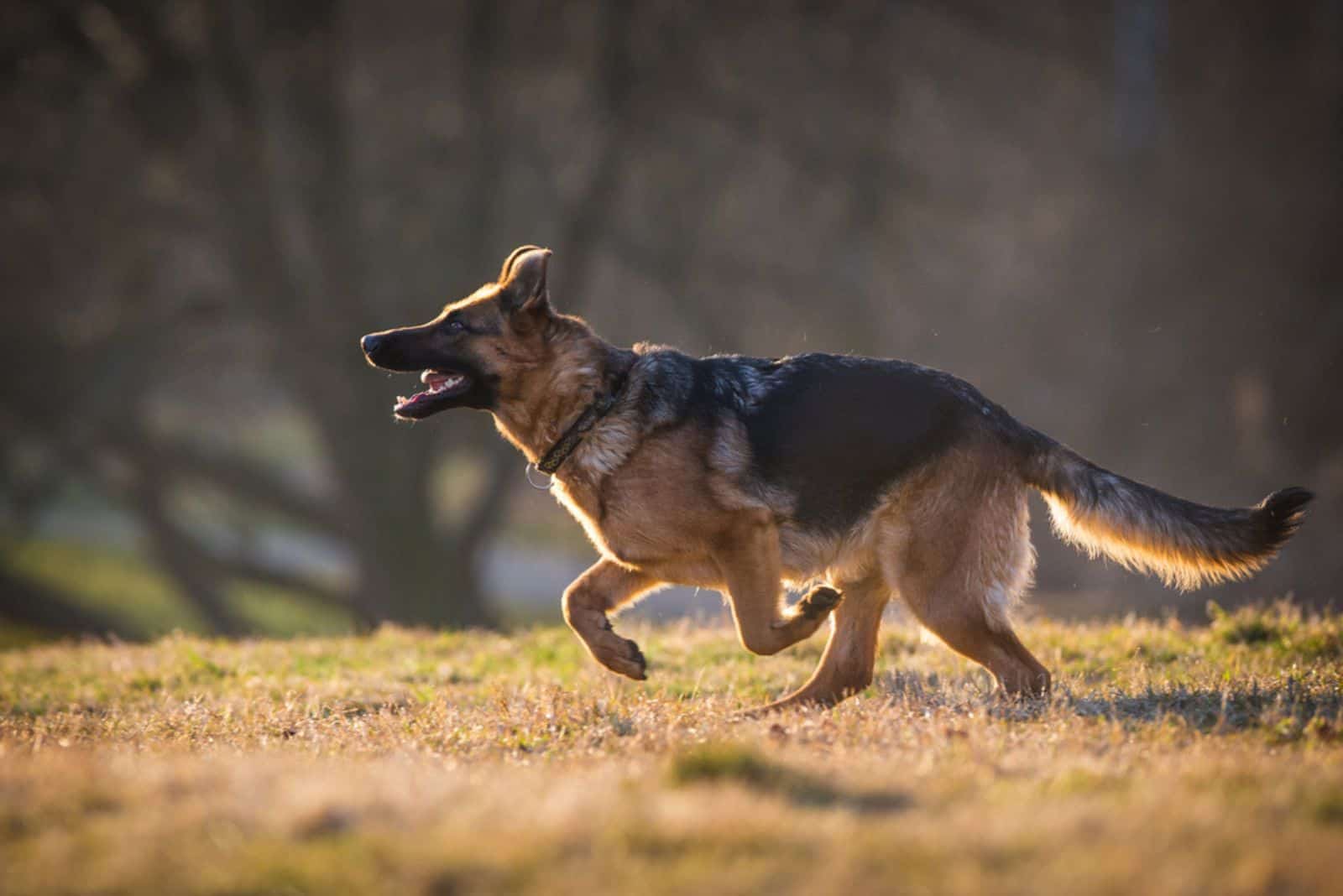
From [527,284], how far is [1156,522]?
3.51 meters

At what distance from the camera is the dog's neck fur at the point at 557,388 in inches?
289

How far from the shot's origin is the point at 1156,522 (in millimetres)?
6992

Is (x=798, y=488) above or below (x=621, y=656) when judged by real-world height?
above

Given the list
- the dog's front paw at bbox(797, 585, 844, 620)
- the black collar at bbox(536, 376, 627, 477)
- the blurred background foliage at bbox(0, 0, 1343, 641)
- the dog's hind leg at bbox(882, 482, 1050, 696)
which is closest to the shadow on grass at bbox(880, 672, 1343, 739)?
the dog's hind leg at bbox(882, 482, 1050, 696)

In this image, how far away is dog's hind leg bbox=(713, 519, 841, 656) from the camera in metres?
7.05

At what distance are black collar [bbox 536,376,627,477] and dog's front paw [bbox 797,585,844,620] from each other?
1426 millimetres

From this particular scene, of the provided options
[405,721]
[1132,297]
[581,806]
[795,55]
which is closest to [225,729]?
[405,721]

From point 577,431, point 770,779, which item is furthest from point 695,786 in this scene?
point 577,431

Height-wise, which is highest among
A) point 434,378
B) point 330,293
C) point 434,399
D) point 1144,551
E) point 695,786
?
point 330,293

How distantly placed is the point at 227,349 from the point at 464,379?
15432 millimetres

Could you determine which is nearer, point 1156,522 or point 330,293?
point 1156,522

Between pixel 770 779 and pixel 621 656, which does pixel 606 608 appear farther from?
pixel 770 779

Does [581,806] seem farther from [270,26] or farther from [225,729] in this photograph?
[270,26]

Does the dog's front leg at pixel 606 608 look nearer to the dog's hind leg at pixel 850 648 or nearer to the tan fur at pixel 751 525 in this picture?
Answer: the tan fur at pixel 751 525
